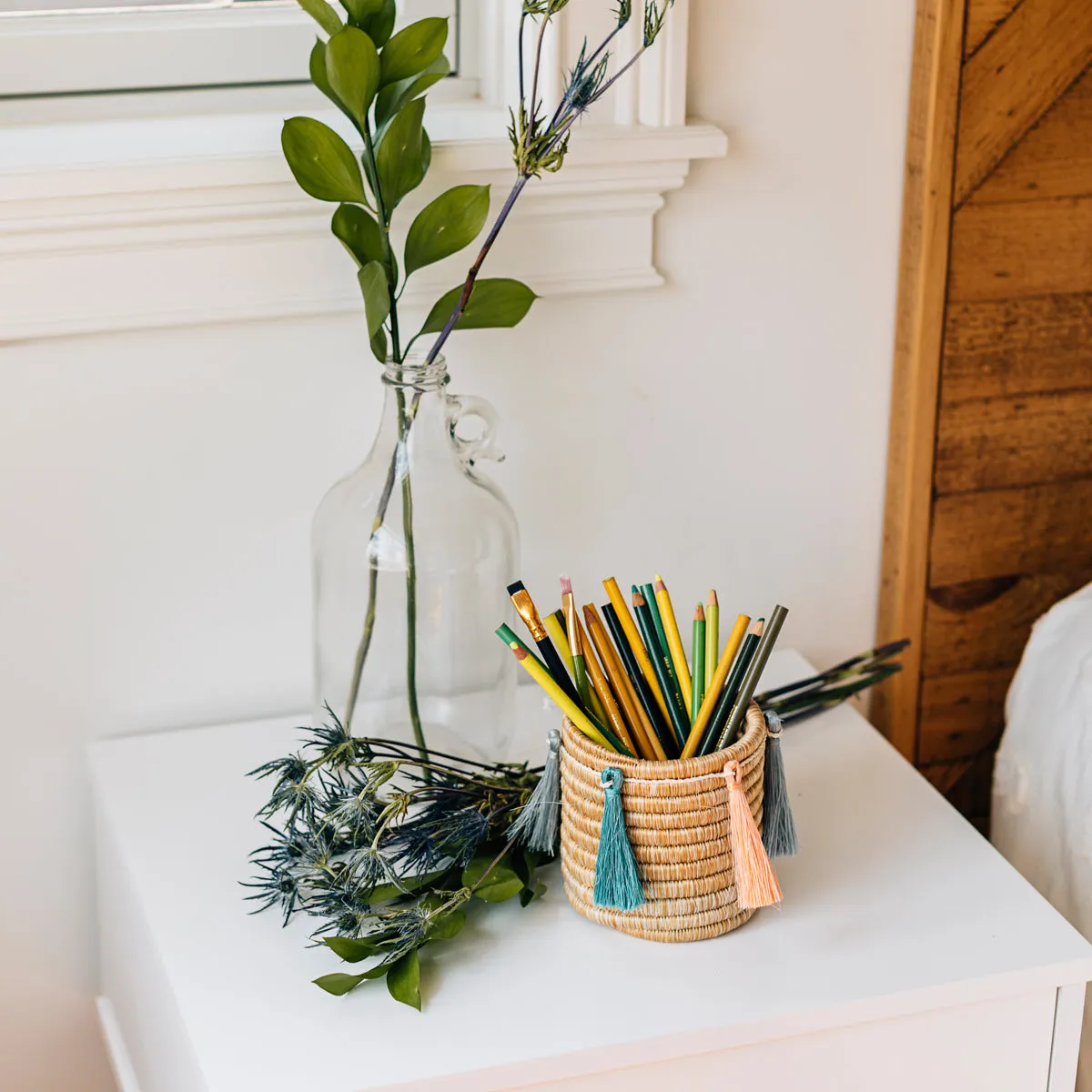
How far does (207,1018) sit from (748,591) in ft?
2.02

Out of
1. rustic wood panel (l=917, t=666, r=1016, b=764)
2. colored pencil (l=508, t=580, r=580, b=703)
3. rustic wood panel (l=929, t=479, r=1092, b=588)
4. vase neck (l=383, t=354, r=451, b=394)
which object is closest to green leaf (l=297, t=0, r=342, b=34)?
vase neck (l=383, t=354, r=451, b=394)

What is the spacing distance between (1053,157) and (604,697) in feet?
2.04

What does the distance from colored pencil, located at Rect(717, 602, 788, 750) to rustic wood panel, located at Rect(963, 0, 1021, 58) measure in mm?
520

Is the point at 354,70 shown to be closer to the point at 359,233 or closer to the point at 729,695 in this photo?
the point at 359,233

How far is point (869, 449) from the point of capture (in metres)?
1.23

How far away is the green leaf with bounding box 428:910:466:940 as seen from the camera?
837 millimetres

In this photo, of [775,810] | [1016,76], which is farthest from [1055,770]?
[1016,76]

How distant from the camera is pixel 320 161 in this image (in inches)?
36.2

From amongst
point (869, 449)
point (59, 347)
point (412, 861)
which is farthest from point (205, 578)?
point (869, 449)

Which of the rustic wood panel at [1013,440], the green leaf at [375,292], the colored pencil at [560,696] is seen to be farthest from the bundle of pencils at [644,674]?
the rustic wood panel at [1013,440]

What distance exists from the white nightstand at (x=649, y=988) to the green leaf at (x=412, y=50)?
0.52m

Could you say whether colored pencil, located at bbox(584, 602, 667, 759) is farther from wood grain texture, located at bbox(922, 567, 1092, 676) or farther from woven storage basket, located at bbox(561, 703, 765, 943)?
wood grain texture, located at bbox(922, 567, 1092, 676)

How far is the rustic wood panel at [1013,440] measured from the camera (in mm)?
1210

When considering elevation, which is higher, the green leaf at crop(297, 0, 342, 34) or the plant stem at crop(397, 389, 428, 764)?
the green leaf at crop(297, 0, 342, 34)
